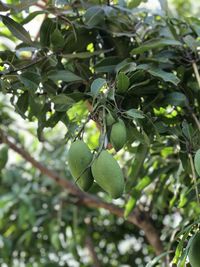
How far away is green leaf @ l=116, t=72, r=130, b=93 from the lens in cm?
68

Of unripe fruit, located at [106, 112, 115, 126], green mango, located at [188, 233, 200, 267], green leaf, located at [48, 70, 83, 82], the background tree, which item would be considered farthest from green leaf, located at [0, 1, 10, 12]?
green mango, located at [188, 233, 200, 267]

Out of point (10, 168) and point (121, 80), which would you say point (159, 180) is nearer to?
point (121, 80)

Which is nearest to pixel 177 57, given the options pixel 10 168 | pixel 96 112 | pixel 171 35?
pixel 171 35

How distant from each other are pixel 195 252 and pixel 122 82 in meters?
0.23

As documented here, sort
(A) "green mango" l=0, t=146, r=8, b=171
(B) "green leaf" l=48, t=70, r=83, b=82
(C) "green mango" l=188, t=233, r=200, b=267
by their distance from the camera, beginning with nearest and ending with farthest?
(C) "green mango" l=188, t=233, r=200, b=267 → (B) "green leaf" l=48, t=70, r=83, b=82 → (A) "green mango" l=0, t=146, r=8, b=171

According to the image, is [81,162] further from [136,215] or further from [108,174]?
[136,215]

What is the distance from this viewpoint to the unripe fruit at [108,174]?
57 cm

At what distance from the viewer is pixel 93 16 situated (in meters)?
0.82

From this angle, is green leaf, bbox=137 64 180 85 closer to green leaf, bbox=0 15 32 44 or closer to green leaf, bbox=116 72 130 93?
green leaf, bbox=116 72 130 93

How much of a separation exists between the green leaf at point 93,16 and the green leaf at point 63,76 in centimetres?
8

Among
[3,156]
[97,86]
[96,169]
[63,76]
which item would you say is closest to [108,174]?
[96,169]

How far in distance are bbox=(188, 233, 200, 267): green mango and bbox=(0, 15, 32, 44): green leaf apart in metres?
0.37

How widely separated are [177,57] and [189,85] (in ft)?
0.18

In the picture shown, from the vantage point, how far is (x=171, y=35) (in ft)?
2.86
